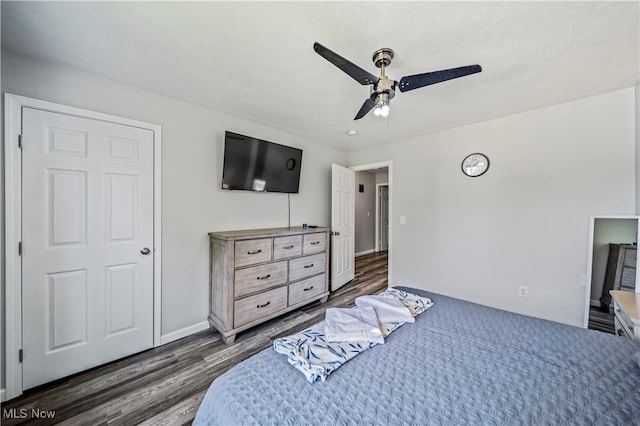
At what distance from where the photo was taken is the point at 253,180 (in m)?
2.88

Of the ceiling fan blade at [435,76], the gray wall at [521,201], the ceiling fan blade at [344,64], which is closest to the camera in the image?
the ceiling fan blade at [344,64]

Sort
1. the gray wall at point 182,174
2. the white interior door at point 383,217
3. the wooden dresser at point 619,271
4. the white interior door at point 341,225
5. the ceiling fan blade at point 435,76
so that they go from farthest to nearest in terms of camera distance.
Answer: the white interior door at point 383,217 → the white interior door at point 341,225 → the wooden dresser at point 619,271 → the gray wall at point 182,174 → the ceiling fan blade at point 435,76

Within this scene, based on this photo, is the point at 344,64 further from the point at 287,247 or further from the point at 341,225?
the point at 341,225

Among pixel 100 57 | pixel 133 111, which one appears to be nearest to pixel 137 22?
pixel 100 57

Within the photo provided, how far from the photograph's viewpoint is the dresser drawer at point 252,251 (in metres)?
2.33

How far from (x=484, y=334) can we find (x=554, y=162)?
2267mm

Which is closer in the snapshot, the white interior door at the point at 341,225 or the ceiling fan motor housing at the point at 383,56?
the ceiling fan motor housing at the point at 383,56

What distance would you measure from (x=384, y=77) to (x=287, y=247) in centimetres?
192

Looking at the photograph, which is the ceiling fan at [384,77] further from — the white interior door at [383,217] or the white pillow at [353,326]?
the white interior door at [383,217]

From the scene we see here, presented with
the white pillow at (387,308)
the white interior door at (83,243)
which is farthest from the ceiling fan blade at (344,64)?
the white interior door at (83,243)

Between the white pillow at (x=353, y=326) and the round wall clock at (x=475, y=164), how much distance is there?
8.00ft

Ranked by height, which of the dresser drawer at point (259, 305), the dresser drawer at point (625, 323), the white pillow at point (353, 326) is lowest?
the dresser drawer at point (259, 305)

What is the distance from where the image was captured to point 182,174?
2.41 m

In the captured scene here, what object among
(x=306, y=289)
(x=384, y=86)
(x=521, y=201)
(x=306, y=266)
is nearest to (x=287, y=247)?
(x=306, y=266)
